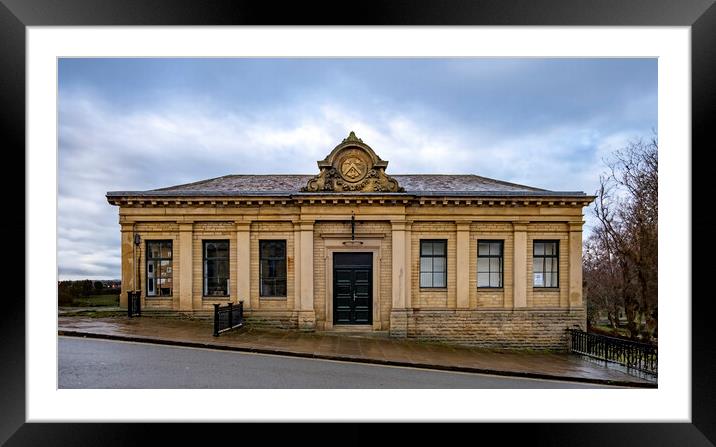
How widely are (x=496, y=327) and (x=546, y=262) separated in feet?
9.79

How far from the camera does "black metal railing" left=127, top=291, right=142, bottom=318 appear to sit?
47.0ft

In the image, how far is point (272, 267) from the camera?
48.1 feet

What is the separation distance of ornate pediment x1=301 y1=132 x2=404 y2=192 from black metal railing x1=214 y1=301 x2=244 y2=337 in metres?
4.58

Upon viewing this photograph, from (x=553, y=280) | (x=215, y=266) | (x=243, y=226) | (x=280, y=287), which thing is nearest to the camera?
(x=243, y=226)

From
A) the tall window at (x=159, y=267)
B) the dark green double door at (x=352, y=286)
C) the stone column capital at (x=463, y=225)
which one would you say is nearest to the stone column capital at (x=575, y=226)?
the stone column capital at (x=463, y=225)

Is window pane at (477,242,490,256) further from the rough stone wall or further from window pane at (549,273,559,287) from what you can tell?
window pane at (549,273,559,287)

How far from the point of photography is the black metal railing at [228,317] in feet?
40.0

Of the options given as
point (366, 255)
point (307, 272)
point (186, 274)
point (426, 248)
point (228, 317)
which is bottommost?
point (228, 317)

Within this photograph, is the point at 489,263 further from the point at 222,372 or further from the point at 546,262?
the point at 222,372

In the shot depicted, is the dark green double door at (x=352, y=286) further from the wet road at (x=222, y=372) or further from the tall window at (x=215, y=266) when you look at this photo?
the wet road at (x=222, y=372)

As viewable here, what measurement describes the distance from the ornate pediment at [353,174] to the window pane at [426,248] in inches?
85.9

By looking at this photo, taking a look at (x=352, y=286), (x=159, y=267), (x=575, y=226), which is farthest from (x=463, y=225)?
(x=159, y=267)
